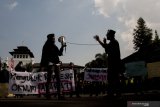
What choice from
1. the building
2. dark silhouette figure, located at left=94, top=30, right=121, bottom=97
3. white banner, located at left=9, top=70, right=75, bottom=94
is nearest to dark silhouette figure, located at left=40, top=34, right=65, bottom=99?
dark silhouette figure, located at left=94, top=30, right=121, bottom=97

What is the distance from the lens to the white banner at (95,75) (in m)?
24.1

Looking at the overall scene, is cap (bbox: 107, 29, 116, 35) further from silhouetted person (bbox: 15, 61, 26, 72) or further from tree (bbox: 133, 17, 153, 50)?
tree (bbox: 133, 17, 153, 50)

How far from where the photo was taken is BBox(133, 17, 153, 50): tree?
367 ft

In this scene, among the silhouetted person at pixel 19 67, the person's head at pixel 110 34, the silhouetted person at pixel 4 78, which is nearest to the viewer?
the person's head at pixel 110 34

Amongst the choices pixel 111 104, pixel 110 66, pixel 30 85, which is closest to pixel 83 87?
pixel 30 85

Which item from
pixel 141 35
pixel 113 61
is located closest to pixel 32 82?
pixel 113 61

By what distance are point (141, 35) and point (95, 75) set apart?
8965cm

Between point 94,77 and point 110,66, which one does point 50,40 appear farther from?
point 94,77

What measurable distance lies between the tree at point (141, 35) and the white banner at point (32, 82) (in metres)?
93.1

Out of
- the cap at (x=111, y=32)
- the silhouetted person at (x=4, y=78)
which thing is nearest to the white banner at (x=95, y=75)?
the silhouetted person at (x=4, y=78)

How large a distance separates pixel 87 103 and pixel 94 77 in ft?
59.7

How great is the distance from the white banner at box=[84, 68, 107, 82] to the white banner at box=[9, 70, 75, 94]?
205 inches

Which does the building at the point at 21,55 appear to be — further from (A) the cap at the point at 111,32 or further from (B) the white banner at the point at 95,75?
(A) the cap at the point at 111,32

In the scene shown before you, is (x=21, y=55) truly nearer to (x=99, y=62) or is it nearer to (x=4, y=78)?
(x=99, y=62)
